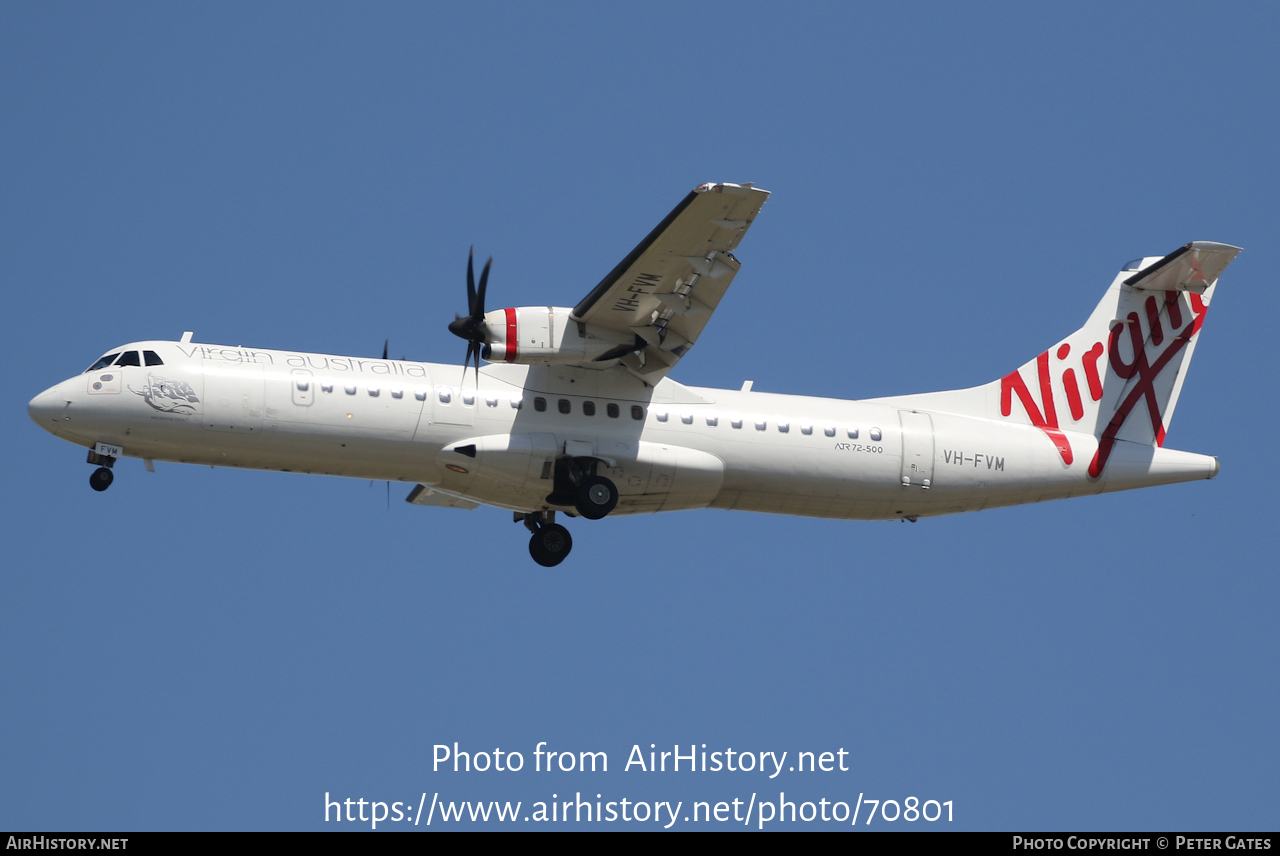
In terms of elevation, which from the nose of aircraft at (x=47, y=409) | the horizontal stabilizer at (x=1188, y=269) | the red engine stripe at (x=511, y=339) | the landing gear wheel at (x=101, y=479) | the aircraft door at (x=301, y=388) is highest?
the horizontal stabilizer at (x=1188, y=269)

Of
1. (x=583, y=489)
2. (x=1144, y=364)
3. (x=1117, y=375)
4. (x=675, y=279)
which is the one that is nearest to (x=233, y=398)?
(x=583, y=489)

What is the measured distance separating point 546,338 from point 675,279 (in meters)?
1.90

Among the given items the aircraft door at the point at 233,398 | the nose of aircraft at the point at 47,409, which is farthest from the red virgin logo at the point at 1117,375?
the nose of aircraft at the point at 47,409

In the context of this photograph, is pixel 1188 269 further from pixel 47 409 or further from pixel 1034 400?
pixel 47 409

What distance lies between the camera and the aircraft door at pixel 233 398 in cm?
1855

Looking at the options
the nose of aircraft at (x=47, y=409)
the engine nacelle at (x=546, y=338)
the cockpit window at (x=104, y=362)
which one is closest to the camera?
the nose of aircraft at (x=47, y=409)

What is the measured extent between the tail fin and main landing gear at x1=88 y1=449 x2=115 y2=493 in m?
11.7

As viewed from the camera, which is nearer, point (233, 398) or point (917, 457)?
point (233, 398)

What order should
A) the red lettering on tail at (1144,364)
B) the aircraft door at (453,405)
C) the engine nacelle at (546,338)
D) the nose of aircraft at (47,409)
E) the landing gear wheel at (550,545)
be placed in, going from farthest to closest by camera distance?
the red lettering on tail at (1144,364)
the landing gear wheel at (550,545)
the aircraft door at (453,405)
the engine nacelle at (546,338)
the nose of aircraft at (47,409)

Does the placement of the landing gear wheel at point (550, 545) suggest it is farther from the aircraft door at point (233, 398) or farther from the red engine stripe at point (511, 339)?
the aircraft door at point (233, 398)

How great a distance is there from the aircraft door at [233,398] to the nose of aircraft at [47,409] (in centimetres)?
185

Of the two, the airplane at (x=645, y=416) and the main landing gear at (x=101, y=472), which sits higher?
the airplane at (x=645, y=416)

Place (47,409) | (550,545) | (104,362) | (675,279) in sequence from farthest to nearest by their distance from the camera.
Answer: (550,545) → (675,279) → (104,362) → (47,409)

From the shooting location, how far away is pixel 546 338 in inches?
755
